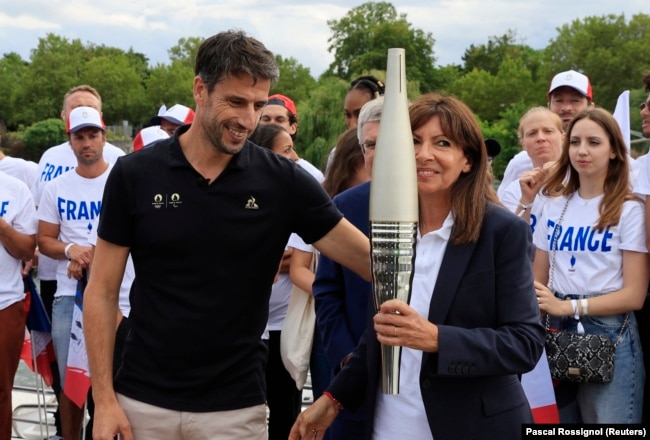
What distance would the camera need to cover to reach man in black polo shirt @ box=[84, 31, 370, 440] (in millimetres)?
3012

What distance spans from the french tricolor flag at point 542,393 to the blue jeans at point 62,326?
3.09 meters

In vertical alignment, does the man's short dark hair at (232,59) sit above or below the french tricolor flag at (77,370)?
above

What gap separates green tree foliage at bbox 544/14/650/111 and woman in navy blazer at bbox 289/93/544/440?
65.7 metres

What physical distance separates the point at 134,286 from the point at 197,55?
836 millimetres

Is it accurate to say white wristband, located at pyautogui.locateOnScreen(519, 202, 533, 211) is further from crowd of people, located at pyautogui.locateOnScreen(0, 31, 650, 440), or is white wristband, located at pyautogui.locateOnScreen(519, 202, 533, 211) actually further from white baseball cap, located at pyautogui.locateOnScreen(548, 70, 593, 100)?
crowd of people, located at pyautogui.locateOnScreen(0, 31, 650, 440)

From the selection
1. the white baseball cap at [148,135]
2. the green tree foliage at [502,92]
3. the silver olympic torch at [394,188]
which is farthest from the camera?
the green tree foliage at [502,92]

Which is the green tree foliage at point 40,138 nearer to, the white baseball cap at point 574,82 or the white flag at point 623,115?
the white baseball cap at point 574,82

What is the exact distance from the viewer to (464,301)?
277cm

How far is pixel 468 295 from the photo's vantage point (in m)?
2.77

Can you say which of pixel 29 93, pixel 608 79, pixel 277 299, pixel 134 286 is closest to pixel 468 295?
pixel 134 286

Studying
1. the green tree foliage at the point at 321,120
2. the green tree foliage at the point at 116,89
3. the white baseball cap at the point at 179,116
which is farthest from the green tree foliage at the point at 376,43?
the white baseball cap at the point at 179,116

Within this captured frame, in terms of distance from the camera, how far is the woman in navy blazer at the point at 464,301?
2.73m

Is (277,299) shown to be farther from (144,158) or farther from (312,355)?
(144,158)

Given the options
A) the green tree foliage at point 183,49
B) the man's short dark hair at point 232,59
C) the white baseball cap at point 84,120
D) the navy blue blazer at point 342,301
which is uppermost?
the green tree foliage at point 183,49
